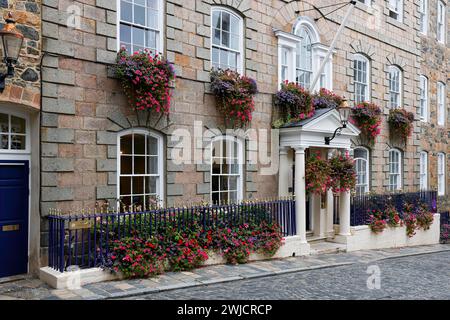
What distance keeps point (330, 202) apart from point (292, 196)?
2086 mm

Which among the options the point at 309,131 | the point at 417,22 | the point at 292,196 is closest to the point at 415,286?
the point at 292,196

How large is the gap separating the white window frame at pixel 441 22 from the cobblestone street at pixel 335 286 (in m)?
13.6

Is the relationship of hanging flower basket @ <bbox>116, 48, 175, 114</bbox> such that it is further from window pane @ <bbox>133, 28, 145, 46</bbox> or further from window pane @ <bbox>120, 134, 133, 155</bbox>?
window pane @ <bbox>120, 134, 133, 155</bbox>

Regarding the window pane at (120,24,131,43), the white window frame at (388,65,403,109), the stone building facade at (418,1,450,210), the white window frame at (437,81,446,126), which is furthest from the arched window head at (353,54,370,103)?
the window pane at (120,24,131,43)

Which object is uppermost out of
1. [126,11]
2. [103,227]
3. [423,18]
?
[423,18]

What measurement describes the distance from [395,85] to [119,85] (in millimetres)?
12005

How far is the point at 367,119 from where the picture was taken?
49.6ft

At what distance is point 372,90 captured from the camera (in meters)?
16.0

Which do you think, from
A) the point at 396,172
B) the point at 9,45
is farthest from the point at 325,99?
the point at 9,45

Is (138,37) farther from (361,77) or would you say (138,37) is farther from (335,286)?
(361,77)

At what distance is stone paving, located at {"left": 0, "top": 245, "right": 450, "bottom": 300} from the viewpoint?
740 centimetres

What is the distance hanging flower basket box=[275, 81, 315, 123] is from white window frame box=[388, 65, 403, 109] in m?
5.70

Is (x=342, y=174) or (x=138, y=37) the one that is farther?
(x=342, y=174)

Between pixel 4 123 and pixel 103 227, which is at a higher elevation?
pixel 4 123
